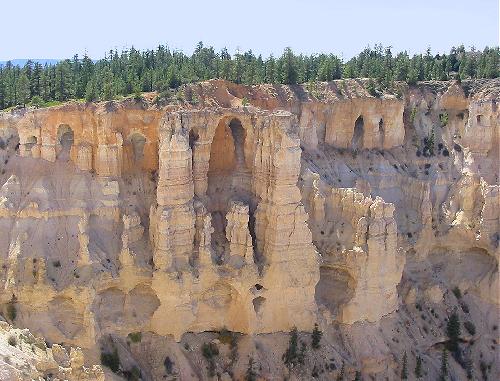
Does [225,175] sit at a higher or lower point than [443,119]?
lower

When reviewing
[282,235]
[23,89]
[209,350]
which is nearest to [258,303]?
[209,350]

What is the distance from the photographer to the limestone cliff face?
40.4 meters

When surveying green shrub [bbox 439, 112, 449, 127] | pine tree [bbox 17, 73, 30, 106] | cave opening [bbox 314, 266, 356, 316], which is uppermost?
pine tree [bbox 17, 73, 30, 106]

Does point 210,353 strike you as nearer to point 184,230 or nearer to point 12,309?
point 184,230

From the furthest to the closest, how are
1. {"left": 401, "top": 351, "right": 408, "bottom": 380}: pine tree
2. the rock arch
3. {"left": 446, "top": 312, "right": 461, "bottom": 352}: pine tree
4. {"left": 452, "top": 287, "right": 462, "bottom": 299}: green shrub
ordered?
{"left": 452, "top": 287, "right": 462, "bottom": 299}: green shrub < {"left": 446, "top": 312, "right": 461, "bottom": 352}: pine tree < the rock arch < {"left": 401, "top": 351, "right": 408, "bottom": 380}: pine tree

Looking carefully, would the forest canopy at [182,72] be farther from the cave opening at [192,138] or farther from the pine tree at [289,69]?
the cave opening at [192,138]

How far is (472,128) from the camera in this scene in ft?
189

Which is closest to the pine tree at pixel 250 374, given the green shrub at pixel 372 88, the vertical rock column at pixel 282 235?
the vertical rock column at pixel 282 235

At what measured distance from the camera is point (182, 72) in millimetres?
58375

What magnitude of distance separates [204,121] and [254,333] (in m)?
14.3

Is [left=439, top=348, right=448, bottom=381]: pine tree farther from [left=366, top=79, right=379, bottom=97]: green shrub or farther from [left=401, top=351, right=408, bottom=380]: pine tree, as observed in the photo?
[left=366, top=79, right=379, bottom=97]: green shrub

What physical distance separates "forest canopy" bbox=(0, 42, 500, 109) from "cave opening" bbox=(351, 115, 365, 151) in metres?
4.57

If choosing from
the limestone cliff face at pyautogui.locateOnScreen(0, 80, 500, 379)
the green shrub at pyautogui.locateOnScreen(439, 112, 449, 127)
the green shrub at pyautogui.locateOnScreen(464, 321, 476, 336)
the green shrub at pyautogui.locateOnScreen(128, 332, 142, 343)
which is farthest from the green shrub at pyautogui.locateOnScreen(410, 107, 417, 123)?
the green shrub at pyautogui.locateOnScreen(128, 332, 142, 343)

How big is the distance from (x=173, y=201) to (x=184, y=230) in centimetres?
195
